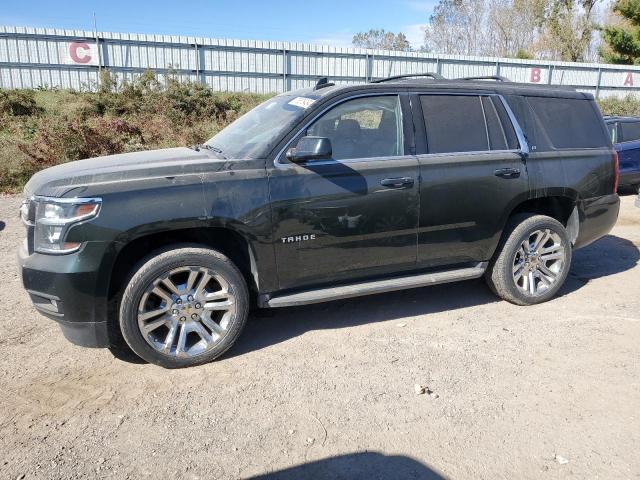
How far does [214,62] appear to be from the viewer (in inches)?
864

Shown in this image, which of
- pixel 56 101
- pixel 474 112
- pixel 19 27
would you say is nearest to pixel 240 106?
pixel 56 101

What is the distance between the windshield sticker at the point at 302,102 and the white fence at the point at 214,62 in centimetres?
1625

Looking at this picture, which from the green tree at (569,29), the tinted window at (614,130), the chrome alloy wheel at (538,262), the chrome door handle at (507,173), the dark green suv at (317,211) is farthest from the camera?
the green tree at (569,29)

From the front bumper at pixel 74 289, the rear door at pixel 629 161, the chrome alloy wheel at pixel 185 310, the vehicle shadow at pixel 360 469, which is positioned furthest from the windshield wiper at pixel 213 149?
the rear door at pixel 629 161

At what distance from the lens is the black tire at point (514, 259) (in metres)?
4.82

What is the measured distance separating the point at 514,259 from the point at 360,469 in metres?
2.82

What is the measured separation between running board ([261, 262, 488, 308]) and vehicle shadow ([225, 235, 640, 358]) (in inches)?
16.5

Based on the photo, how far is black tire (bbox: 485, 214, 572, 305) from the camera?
15.8ft

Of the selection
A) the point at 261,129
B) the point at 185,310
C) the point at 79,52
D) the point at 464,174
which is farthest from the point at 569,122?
the point at 79,52

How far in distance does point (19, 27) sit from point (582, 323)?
21421 millimetres

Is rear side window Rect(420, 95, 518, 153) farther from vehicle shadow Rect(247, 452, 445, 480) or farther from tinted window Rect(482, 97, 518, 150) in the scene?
vehicle shadow Rect(247, 452, 445, 480)

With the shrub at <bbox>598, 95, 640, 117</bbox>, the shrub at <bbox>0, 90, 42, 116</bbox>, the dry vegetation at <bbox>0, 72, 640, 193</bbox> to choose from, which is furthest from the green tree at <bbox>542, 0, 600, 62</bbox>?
the shrub at <bbox>0, 90, 42, 116</bbox>

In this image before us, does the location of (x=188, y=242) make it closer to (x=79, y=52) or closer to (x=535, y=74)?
(x=79, y=52)

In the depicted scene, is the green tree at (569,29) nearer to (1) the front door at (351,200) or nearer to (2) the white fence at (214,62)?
(2) the white fence at (214,62)
